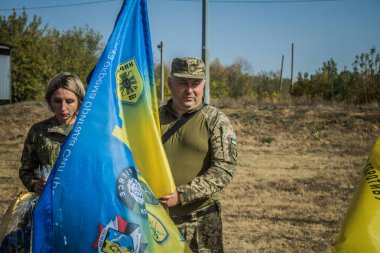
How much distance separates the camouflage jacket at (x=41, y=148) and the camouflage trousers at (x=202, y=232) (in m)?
0.92

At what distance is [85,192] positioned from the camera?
5.68ft

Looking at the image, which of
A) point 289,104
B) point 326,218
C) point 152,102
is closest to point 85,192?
point 152,102

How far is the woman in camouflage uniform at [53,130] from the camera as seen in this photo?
2.75 m

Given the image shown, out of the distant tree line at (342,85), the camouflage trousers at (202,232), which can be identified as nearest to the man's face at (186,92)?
the camouflage trousers at (202,232)

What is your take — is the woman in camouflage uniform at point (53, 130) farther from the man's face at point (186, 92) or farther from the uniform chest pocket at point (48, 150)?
the man's face at point (186, 92)

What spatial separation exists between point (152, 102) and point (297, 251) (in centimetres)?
374

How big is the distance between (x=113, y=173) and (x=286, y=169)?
8681 mm

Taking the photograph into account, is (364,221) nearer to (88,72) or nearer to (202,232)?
(202,232)

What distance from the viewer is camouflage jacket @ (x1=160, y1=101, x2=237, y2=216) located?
2.63 metres

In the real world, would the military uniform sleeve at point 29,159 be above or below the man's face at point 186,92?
below

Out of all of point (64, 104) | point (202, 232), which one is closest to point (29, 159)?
point (64, 104)

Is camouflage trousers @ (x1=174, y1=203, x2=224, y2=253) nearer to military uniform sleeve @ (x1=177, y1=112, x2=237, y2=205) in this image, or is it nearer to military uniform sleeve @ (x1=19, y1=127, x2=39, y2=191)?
military uniform sleeve @ (x1=177, y1=112, x2=237, y2=205)

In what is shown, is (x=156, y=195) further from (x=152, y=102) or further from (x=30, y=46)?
(x=30, y=46)

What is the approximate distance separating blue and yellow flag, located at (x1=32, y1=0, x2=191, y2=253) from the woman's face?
2.72ft
